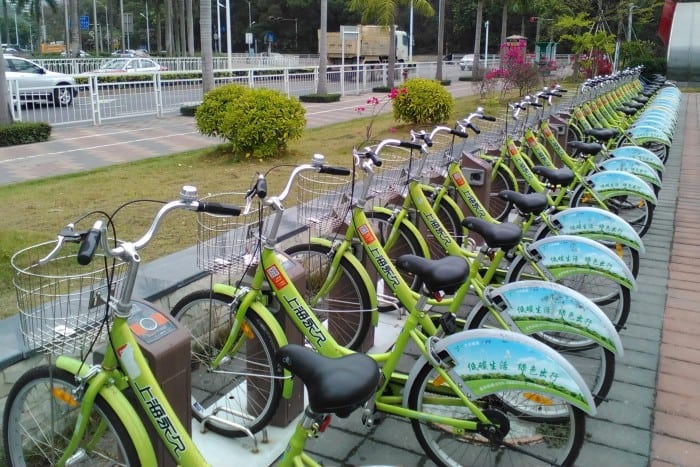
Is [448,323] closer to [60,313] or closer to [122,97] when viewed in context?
[60,313]

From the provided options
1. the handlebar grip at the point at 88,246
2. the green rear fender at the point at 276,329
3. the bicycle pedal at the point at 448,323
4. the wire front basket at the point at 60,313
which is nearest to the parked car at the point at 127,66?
the green rear fender at the point at 276,329

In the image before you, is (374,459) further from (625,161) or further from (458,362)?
(625,161)

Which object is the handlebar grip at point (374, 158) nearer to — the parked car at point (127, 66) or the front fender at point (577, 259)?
the front fender at point (577, 259)

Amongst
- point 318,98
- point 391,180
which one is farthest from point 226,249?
point 318,98

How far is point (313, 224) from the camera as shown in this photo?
3588 mm

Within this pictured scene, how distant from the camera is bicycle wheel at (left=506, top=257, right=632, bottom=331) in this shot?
3.71 metres

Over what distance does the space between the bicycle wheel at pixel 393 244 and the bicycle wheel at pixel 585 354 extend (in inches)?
34.0

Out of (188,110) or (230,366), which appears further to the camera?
(188,110)

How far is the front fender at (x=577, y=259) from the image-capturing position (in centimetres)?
352

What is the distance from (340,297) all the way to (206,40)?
35.2ft

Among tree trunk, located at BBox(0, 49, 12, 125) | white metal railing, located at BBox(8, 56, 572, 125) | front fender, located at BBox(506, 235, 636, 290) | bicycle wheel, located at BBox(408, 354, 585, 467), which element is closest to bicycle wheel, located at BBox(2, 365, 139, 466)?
bicycle wheel, located at BBox(408, 354, 585, 467)

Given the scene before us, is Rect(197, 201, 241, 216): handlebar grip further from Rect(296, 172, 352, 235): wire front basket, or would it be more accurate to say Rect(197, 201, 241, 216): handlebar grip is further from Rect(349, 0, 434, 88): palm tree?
Rect(349, 0, 434, 88): palm tree

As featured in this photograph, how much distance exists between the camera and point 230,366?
3.10 m

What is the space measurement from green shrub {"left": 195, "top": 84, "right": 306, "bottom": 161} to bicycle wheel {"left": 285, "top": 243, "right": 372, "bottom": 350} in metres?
5.27
